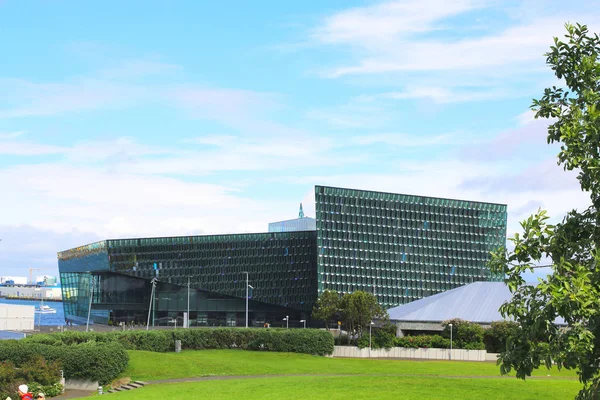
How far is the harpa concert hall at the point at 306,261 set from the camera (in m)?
121

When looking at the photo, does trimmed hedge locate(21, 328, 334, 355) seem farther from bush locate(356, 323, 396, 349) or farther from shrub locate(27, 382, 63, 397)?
shrub locate(27, 382, 63, 397)

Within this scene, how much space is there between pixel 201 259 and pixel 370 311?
50235 mm

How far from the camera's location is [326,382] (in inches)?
1775

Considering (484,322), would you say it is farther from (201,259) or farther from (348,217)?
(201,259)

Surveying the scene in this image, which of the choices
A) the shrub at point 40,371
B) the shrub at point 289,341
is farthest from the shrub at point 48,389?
the shrub at point 289,341

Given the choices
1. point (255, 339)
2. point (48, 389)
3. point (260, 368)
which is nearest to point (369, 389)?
point (48, 389)

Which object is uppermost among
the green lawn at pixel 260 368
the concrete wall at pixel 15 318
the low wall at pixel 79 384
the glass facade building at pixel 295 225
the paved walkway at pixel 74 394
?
the glass facade building at pixel 295 225

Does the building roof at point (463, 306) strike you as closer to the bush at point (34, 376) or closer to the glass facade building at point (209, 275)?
the glass facade building at point (209, 275)

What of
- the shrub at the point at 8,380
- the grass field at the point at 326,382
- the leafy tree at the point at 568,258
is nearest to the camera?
the leafy tree at the point at 568,258

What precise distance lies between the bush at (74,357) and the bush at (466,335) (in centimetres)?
4345

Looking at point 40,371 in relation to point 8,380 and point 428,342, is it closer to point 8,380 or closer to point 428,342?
point 8,380

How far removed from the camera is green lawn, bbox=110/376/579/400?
38906 mm

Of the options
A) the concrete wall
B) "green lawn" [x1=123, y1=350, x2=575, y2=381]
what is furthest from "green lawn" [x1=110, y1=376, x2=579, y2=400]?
the concrete wall

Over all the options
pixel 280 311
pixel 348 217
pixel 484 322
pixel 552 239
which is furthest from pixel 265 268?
pixel 552 239
